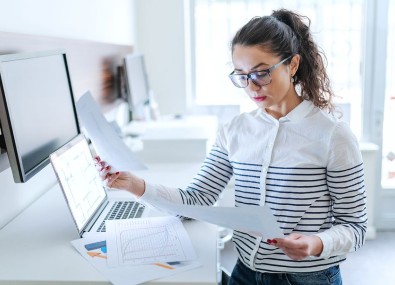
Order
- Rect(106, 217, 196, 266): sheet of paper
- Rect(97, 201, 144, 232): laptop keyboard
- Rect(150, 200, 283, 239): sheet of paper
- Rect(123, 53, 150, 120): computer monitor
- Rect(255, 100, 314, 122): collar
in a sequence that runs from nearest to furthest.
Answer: Rect(150, 200, 283, 239): sheet of paper, Rect(106, 217, 196, 266): sheet of paper, Rect(255, 100, 314, 122): collar, Rect(97, 201, 144, 232): laptop keyboard, Rect(123, 53, 150, 120): computer monitor

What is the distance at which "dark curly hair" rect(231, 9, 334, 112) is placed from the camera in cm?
115

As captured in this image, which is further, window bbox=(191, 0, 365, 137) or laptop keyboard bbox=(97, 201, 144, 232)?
window bbox=(191, 0, 365, 137)

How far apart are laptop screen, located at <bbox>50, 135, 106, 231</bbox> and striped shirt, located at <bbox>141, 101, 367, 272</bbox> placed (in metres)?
0.19

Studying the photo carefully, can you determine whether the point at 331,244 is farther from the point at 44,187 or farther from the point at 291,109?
the point at 44,187

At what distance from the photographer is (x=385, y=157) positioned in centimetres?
338

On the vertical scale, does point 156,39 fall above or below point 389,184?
above

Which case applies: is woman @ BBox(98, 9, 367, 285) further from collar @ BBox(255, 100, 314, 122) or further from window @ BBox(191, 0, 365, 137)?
window @ BBox(191, 0, 365, 137)

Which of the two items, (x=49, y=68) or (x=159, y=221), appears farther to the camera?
(x=49, y=68)

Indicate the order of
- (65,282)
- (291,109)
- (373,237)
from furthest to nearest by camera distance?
(373,237), (291,109), (65,282)

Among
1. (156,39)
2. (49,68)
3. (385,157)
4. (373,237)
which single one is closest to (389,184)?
(385,157)

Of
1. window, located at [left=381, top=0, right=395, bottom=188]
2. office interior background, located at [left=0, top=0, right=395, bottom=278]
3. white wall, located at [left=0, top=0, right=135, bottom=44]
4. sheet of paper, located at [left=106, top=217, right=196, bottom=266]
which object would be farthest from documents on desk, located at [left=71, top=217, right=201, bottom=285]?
window, located at [left=381, top=0, right=395, bottom=188]

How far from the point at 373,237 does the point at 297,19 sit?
2.49 meters

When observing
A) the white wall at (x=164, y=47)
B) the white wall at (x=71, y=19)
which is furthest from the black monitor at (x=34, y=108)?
the white wall at (x=164, y=47)

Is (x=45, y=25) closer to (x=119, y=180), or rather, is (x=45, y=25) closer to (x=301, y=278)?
(x=119, y=180)
